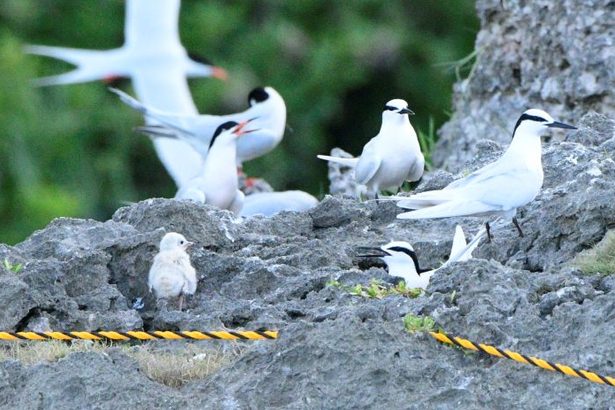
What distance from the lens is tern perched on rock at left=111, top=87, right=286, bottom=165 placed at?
36.0 feet

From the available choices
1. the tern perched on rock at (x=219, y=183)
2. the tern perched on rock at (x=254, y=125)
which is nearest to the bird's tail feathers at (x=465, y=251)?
the tern perched on rock at (x=219, y=183)

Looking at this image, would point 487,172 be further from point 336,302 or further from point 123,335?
point 123,335

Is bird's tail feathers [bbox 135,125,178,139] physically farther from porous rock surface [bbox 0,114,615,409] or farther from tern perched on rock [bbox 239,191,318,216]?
porous rock surface [bbox 0,114,615,409]

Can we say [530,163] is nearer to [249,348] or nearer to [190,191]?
[249,348]

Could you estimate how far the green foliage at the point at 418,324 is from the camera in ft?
17.9

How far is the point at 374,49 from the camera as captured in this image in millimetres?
22078

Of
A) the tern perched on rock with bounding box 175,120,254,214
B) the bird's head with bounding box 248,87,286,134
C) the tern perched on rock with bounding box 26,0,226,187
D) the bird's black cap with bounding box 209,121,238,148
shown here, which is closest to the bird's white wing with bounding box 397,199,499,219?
the tern perched on rock with bounding box 175,120,254,214

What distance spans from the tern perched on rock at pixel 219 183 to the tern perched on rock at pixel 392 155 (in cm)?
87

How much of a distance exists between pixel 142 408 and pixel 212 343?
55 cm

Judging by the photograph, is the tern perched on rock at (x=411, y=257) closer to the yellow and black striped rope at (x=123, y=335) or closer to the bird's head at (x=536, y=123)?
the bird's head at (x=536, y=123)

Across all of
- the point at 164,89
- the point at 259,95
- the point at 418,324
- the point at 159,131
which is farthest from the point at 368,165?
the point at 164,89

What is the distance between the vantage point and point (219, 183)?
28.3 feet

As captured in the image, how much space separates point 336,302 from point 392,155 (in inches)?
69.9

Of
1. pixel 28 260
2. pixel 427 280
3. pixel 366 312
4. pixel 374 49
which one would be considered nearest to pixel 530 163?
pixel 427 280
